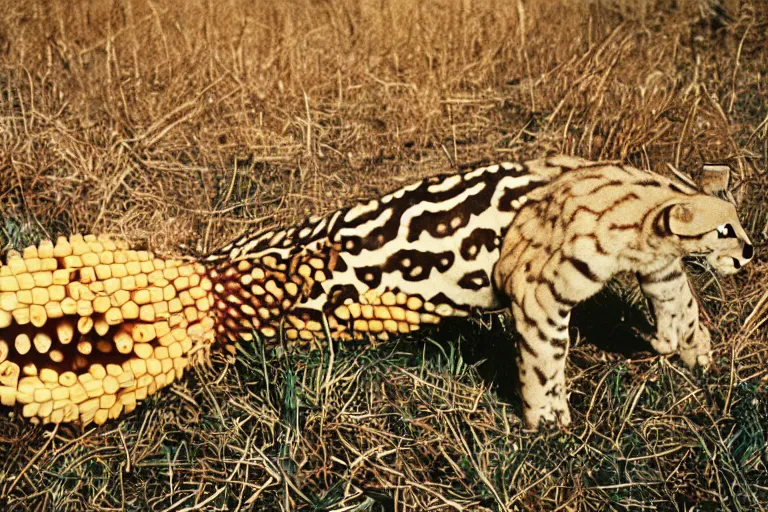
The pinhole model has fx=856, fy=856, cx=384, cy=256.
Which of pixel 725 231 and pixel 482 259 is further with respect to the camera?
pixel 482 259

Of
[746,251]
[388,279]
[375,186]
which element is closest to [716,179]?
[746,251]

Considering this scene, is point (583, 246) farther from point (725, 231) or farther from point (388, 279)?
point (388, 279)

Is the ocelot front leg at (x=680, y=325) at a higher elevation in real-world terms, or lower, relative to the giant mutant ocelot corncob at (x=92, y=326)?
lower

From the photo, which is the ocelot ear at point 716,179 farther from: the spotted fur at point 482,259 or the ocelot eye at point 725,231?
the ocelot eye at point 725,231

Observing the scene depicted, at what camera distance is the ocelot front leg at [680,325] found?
362cm

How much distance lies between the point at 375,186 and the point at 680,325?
183cm

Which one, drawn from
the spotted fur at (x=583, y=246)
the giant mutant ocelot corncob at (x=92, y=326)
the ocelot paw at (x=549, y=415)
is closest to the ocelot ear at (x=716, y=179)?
the spotted fur at (x=583, y=246)

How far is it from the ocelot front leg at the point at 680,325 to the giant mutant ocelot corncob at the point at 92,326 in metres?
1.92

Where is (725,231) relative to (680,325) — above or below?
above

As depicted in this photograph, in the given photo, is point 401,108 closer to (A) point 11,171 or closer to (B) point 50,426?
(A) point 11,171

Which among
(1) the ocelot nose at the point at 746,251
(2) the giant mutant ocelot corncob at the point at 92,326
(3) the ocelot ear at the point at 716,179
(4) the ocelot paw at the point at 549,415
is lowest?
(4) the ocelot paw at the point at 549,415

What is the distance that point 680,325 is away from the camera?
3695mm

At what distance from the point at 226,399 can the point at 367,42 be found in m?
3.33

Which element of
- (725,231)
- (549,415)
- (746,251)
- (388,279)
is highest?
(725,231)
